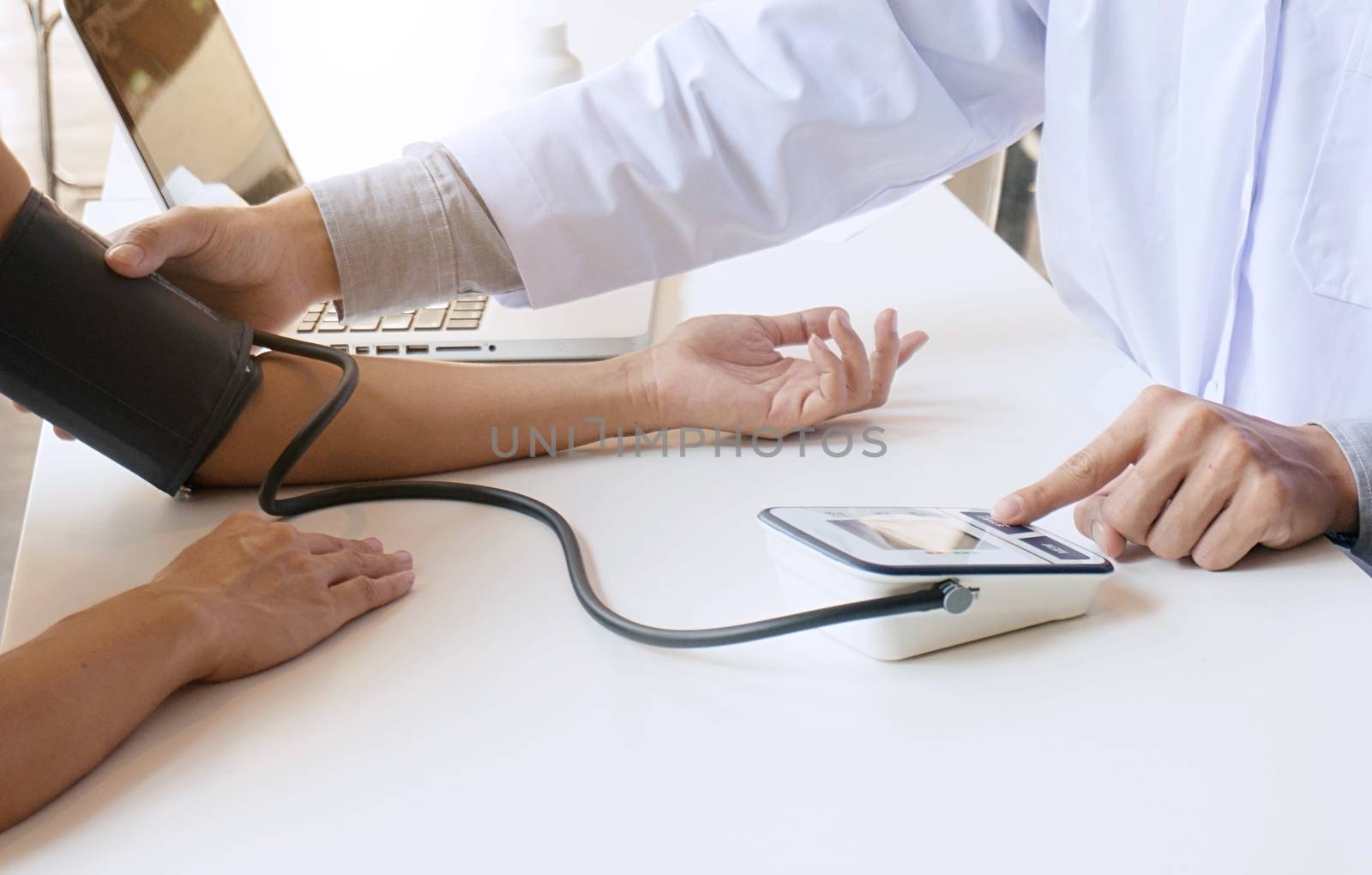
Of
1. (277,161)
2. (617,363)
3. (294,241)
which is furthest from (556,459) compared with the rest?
(277,161)

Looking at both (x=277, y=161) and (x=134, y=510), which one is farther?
(x=277, y=161)

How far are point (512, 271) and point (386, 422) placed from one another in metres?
0.17

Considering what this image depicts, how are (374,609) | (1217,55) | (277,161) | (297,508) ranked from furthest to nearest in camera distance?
1. (277,161)
2. (1217,55)
3. (297,508)
4. (374,609)

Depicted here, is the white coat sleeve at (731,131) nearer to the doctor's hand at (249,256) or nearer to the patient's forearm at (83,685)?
the doctor's hand at (249,256)

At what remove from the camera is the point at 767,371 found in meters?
0.85

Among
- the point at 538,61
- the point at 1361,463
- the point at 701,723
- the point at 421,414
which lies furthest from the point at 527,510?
the point at 538,61

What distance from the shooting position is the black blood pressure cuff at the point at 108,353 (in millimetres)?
599

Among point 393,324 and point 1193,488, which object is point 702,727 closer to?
point 1193,488

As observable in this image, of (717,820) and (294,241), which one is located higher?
(294,241)

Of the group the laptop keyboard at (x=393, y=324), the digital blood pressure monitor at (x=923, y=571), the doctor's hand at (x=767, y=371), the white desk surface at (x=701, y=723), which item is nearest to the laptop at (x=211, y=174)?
the laptop keyboard at (x=393, y=324)

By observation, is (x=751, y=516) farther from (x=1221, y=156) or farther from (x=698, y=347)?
(x=1221, y=156)

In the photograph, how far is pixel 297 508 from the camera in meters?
0.72

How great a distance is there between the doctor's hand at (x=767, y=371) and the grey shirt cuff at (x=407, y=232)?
0.16m

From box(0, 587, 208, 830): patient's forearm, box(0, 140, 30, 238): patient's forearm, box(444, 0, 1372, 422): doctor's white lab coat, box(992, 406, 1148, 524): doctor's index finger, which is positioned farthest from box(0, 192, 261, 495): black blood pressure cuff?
box(992, 406, 1148, 524): doctor's index finger
